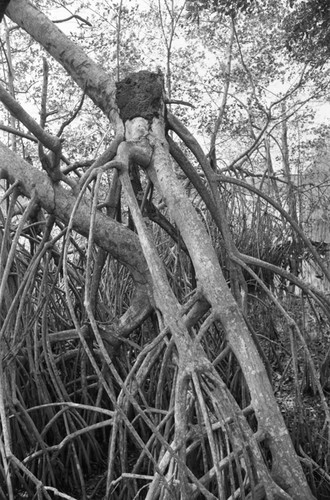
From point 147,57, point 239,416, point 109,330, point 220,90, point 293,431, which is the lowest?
point 293,431

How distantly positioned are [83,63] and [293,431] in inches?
77.5

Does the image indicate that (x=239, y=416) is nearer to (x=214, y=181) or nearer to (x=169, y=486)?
(x=169, y=486)

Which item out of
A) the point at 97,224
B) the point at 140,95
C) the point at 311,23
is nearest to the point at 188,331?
the point at 97,224

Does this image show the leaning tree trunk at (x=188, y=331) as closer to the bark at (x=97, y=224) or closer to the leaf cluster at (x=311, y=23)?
the bark at (x=97, y=224)

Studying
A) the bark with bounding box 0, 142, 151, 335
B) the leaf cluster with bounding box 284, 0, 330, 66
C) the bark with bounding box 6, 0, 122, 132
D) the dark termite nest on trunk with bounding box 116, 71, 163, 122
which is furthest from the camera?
the leaf cluster with bounding box 284, 0, 330, 66

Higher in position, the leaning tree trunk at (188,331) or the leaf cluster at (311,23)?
the leaf cluster at (311,23)

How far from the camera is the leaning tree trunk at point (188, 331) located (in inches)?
72.1

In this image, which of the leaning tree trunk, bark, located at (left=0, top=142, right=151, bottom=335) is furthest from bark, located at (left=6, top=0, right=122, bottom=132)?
bark, located at (left=0, top=142, right=151, bottom=335)

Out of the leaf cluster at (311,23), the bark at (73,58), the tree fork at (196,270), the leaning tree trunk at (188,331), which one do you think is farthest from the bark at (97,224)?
the leaf cluster at (311,23)

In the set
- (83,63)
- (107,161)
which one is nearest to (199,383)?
(107,161)

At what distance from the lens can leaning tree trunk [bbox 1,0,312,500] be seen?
183 centimetres

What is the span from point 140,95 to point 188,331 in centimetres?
112

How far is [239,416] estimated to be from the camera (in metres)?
1.84

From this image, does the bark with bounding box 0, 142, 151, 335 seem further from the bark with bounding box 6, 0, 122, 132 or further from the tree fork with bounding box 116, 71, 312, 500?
the bark with bounding box 6, 0, 122, 132
